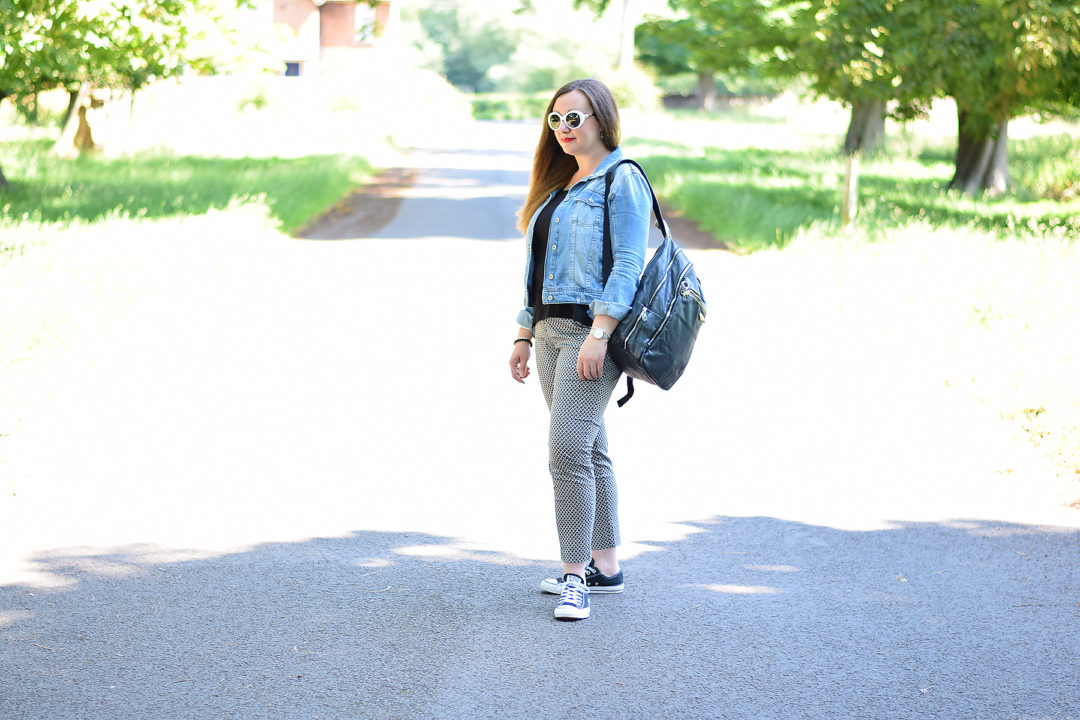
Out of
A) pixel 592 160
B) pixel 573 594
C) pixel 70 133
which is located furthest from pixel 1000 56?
pixel 70 133

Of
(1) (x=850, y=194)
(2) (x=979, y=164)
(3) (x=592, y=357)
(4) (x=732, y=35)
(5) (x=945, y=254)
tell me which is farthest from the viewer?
(4) (x=732, y=35)

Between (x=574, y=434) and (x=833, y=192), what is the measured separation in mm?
16646

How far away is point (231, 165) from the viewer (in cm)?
2502

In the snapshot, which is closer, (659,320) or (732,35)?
(659,320)

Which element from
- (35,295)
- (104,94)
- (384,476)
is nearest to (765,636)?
(384,476)

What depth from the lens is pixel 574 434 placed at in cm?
414

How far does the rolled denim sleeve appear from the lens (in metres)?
3.94

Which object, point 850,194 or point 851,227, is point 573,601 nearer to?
point 851,227

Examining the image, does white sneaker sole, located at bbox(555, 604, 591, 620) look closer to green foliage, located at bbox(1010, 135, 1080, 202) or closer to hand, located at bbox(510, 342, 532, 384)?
hand, located at bbox(510, 342, 532, 384)

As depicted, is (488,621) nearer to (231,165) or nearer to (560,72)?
(231,165)

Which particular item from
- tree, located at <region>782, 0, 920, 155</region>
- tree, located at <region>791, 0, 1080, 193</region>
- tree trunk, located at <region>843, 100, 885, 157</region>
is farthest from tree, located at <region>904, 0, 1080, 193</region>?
tree trunk, located at <region>843, 100, 885, 157</region>

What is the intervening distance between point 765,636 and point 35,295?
295 inches

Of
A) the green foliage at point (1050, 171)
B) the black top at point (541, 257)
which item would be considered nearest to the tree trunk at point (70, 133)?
the green foliage at point (1050, 171)

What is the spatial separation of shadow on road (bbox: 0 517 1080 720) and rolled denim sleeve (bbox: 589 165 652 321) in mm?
1191
